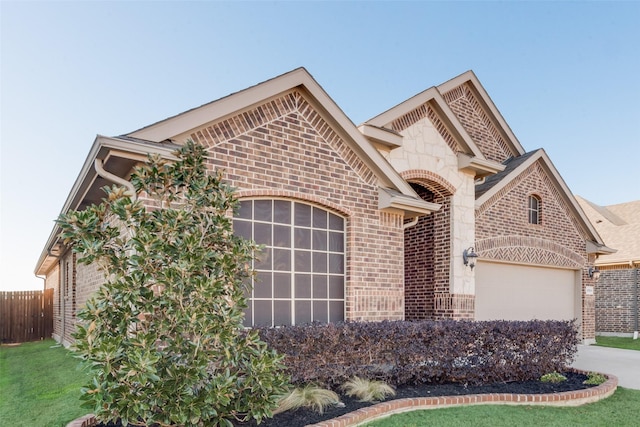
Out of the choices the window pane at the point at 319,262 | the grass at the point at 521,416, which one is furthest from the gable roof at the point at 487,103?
the grass at the point at 521,416

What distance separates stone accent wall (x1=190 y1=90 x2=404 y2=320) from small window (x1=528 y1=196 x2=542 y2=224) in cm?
707

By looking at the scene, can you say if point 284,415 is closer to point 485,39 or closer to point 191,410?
point 191,410

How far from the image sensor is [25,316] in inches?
784

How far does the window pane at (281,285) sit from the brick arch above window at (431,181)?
171 inches

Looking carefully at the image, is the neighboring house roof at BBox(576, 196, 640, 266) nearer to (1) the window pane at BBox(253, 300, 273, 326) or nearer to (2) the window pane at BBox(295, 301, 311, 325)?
(2) the window pane at BBox(295, 301, 311, 325)

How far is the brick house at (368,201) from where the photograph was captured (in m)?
7.59

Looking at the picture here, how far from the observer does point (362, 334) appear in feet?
23.3

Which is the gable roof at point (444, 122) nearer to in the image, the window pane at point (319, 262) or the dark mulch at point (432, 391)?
the window pane at point (319, 262)

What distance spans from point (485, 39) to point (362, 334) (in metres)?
14.4

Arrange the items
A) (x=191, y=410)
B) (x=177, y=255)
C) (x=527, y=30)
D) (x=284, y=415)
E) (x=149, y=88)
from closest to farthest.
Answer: (x=191, y=410) < (x=177, y=255) < (x=284, y=415) < (x=149, y=88) < (x=527, y=30)

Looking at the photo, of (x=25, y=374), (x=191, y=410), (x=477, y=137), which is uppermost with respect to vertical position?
(x=477, y=137)

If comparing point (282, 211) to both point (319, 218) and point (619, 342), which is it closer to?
point (319, 218)

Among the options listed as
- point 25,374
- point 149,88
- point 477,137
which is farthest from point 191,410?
point 477,137

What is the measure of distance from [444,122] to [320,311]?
603 centimetres
